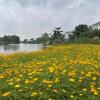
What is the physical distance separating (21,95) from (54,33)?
214 feet

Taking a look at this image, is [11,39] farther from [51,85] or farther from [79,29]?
[51,85]

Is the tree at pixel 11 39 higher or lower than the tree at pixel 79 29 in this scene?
lower

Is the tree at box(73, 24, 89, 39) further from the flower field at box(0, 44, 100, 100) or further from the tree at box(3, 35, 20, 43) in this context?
the flower field at box(0, 44, 100, 100)

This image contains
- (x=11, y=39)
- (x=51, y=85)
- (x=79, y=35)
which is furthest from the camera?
(x=11, y=39)

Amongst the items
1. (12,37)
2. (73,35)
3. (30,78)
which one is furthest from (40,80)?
(12,37)

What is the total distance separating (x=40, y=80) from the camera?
636 cm

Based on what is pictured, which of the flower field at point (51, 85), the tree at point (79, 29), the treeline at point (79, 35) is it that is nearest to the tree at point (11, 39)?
the treeline at point (79, 35)

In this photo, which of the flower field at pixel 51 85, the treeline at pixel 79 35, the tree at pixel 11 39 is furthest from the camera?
the tree at pixel 11 39

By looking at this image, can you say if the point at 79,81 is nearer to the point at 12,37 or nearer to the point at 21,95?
the point at 21,95

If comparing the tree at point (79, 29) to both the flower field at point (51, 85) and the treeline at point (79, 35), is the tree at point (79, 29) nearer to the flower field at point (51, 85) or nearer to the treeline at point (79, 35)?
the treeline at point (79, 35)

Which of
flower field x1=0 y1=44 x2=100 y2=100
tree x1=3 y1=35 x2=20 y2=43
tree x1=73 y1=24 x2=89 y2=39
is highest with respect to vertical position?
tree x1=73 y1=24 x2=89 y2=39

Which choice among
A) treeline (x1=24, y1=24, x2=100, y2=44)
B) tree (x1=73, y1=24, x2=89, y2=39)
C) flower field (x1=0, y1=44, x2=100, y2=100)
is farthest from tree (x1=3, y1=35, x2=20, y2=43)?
flower field (x1=0, y1=44, x2=100, y2=100)

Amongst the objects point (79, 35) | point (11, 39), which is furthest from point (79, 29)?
point (11, 39)

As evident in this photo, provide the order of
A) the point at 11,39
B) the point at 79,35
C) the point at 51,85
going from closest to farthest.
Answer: the point at 51,85 → the point at 79,35 → the point at 11,39
